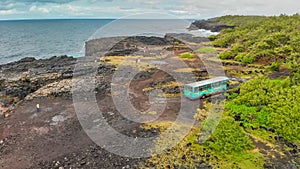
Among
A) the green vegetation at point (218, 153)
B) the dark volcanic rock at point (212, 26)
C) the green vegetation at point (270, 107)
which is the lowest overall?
the green vegetation at point (218, 153)

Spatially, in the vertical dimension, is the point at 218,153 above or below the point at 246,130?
below

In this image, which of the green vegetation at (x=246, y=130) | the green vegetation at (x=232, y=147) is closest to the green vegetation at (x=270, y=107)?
the green vegetation at (x=246, y=130)

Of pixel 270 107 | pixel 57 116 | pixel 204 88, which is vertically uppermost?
pixel 204 88

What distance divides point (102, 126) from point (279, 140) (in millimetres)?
11805

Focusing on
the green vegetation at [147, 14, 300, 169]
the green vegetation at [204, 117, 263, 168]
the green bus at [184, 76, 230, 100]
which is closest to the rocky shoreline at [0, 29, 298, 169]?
the green vegetation at [147, 14, 300, 169]

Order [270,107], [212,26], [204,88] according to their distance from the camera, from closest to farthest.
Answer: [270,107] → [204,88] → [212,26]

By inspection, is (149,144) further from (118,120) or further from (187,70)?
(187,70)

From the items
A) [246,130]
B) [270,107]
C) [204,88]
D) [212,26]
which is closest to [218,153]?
[246,130]

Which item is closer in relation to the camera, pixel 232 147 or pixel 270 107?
pixel 232 147

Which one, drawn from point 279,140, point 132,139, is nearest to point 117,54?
point 132,139

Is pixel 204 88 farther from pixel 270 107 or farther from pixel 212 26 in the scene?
pixel 212 26

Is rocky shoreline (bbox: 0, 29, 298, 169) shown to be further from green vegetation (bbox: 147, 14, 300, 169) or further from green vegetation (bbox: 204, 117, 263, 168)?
green vegetation (bbox: 204, 117, 263, 168)

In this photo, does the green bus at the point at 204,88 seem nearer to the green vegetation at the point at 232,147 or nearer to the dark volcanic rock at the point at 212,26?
the green vegetation at the point at 232,147

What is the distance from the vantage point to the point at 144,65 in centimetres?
3519
